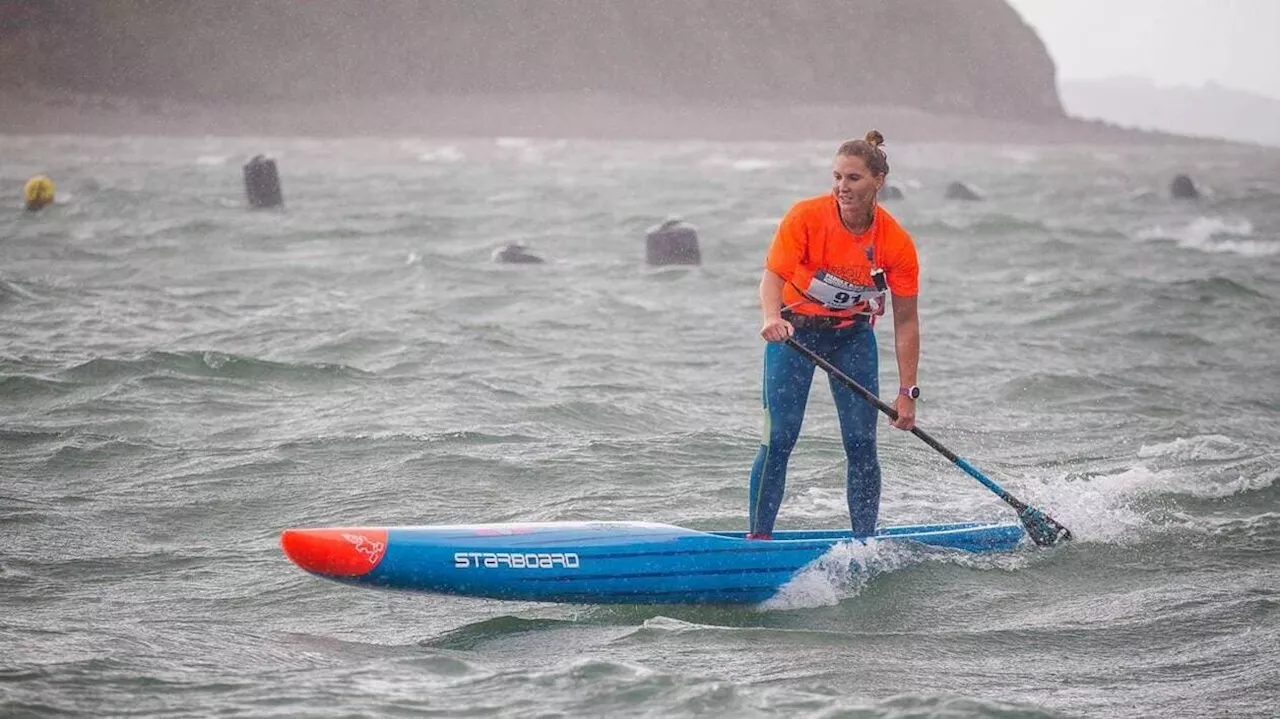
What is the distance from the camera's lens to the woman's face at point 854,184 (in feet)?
21.6

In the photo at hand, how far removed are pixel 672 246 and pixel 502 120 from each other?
7742 centimetres

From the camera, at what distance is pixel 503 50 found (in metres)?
95.7

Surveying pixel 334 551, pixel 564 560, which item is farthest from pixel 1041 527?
pixel 334 551

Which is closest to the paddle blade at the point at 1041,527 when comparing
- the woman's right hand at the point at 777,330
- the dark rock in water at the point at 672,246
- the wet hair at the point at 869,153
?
the woman's right hand at the point at 777,330

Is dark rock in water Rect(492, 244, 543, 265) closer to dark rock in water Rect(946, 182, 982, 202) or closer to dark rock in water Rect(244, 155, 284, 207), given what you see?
dark rock in water Rect(244, 155, 284, 207)

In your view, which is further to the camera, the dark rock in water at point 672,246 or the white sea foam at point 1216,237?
A: the white sea foam at point 1216,237

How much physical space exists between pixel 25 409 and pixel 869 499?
666 centimetres

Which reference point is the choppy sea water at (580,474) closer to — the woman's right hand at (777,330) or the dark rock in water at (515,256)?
the dark rock in water at (515,256)

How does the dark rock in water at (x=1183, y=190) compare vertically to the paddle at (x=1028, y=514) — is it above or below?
above

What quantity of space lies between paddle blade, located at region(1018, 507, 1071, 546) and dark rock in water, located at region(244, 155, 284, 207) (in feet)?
80.4

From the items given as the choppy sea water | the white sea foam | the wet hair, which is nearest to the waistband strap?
the wet hair

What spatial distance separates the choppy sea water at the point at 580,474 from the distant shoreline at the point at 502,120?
200 ft

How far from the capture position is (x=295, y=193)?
121 feet

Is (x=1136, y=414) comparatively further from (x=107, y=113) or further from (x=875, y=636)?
(x=107, y=113)
